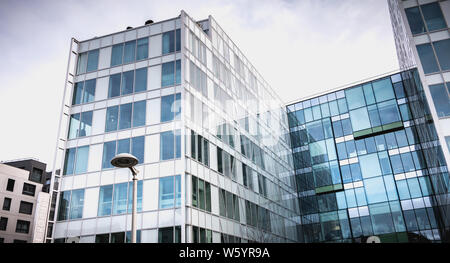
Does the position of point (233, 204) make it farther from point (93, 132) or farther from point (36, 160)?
point (36, 160)

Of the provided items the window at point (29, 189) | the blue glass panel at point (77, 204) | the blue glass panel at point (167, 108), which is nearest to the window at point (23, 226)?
the window at point (29, 189)

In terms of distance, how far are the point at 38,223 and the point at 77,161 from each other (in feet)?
152

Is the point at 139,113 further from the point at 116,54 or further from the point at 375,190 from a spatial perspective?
the point at 375,190

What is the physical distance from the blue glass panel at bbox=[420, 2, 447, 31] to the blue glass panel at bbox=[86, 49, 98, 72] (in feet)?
89.2

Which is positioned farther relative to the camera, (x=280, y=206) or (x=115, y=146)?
(x=280, y=206)

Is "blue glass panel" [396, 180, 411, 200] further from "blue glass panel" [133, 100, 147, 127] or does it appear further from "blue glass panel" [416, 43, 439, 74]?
"blue glass panel" [133, 100, 147, 127]

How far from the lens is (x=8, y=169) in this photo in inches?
2625

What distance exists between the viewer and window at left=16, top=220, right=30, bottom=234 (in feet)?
212

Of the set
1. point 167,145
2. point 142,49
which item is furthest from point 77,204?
point 142,49

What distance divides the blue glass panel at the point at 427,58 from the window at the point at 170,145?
18.6m

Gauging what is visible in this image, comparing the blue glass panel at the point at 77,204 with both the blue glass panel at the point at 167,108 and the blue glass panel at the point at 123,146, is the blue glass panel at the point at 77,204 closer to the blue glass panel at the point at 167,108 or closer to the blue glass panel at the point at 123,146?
the blue glass panel at the point at 123,146

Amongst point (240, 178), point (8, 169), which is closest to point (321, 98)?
point (240, 178)

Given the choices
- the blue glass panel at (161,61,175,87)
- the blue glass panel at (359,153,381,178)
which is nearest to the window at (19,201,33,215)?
the blue glass panel at (161,61,175,87)

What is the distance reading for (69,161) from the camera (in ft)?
99.0
